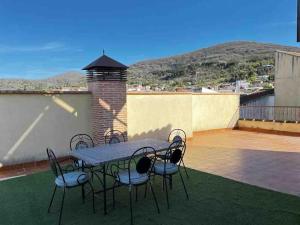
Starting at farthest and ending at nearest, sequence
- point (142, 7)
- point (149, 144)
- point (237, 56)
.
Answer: point (237, 56), point (142, 7), point (149, 144)

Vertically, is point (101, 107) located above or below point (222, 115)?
above

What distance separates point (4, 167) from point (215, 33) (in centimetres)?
2654

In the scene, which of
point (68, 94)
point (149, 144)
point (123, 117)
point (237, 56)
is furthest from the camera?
point (237, 56)

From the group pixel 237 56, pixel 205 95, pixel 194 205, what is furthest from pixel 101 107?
pixel 237 56

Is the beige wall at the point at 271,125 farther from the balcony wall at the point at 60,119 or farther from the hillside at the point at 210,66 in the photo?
the hillside at the point at 210,66

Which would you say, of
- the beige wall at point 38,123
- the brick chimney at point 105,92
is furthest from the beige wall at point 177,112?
the beige wall at point 38,123

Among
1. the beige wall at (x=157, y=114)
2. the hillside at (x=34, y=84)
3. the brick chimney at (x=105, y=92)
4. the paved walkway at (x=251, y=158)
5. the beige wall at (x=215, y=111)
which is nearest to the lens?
the paved walkway at (x=251, y=158)

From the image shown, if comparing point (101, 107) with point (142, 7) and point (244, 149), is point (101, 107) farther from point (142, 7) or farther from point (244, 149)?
point (142, 7)

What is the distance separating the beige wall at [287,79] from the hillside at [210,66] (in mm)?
5673

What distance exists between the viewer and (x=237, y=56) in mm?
22484

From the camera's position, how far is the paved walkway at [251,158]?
4707mm

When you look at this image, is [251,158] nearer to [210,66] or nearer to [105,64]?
[105,64]

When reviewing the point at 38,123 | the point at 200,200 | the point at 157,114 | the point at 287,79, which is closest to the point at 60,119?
the point at 38,123

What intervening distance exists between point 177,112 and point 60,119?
381 centimetres
